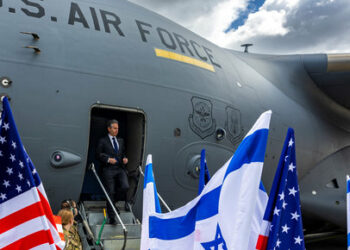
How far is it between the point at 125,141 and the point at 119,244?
2073mm

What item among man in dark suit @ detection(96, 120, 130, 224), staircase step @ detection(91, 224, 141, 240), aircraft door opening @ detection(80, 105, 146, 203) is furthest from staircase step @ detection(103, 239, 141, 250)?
aircraft door opening @ detection(80, 105, 146, 203)

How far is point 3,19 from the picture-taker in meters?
5.02

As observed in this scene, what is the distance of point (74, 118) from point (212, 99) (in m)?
2.73

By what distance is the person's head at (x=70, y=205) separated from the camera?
4945mm


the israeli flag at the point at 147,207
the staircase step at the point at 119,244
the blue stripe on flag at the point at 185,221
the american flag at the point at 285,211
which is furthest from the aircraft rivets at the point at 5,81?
the american flag at the point at 285,211

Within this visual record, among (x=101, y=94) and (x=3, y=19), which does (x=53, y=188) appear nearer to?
(x=101, y=94)

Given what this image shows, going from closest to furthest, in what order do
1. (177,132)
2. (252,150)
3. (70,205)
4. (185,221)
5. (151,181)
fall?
(252,150), (185,221), (151,181), (70,205), (177,132)

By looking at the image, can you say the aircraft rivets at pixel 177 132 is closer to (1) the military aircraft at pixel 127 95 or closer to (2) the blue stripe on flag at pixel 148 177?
(1) the military aircraft at pixel 127 95

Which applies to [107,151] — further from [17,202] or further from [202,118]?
[17,202]

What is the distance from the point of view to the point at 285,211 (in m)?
2.58

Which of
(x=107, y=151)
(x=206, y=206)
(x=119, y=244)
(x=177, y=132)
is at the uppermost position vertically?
(x=177, y=132)

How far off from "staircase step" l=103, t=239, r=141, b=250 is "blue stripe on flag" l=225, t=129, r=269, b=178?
2.91 m

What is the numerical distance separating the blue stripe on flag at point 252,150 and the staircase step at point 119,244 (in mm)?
2913

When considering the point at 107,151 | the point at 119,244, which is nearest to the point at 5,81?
the point at 107,151
